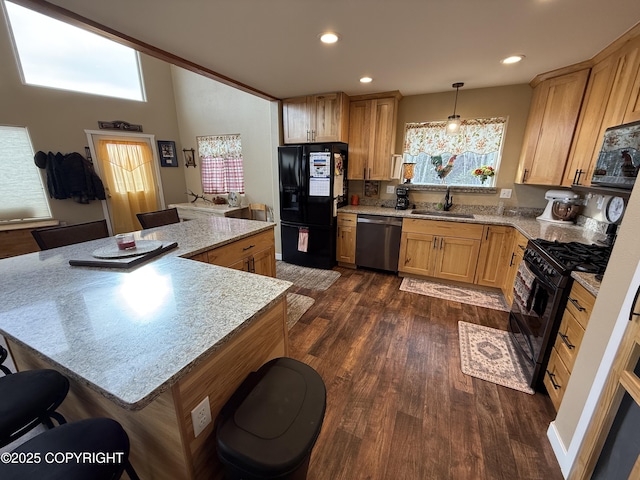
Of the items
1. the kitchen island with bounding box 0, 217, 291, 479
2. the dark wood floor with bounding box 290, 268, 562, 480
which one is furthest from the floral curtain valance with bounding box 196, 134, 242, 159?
the kitchen island with bounding box 0, 217, 291, 479

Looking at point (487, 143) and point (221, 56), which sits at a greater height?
point (221, 56)

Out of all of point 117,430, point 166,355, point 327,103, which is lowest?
point 117,430

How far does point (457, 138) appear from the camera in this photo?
3.37 m

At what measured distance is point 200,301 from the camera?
3.57 ft

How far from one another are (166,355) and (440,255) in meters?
3.14

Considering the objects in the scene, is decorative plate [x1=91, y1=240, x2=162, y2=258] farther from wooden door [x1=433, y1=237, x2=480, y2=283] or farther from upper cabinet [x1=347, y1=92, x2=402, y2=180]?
wooden door [x1=433, y1=237, x2=480, y2=283]

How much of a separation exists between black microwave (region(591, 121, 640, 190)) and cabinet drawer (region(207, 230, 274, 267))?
262 cm

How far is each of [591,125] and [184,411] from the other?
343 cm

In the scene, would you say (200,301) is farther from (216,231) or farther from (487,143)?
(487,143)

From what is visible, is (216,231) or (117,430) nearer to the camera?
(117,430)

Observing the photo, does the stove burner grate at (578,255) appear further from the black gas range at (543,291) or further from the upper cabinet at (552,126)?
the upper cabinet at (552,126)

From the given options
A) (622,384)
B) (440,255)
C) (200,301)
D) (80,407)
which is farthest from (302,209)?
(622,384)

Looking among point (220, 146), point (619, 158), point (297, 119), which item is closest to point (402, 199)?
point (297, 119)

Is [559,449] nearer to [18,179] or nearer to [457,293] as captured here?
[457,293]
